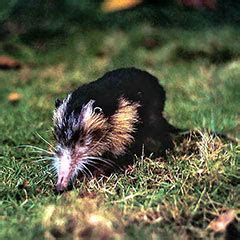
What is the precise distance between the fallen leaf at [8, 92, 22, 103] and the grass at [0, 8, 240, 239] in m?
0.06

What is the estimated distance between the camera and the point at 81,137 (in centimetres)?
454

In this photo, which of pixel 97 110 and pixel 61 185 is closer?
pixel 61 185

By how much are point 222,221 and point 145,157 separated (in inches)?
48.4

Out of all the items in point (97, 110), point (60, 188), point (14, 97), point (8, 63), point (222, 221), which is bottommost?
point (8, 63)

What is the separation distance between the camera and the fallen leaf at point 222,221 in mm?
3781

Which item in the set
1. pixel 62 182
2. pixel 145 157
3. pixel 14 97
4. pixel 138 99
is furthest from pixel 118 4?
pixel 62 182

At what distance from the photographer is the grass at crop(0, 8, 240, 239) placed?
3.90 meters

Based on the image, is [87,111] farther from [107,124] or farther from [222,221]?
[222,221]

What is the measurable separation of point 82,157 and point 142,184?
0.47 meters

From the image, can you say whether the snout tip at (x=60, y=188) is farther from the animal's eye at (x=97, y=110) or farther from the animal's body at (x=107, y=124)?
the animal's eye at (x=97, y=110)

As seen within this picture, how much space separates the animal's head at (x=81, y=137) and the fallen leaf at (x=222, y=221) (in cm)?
110

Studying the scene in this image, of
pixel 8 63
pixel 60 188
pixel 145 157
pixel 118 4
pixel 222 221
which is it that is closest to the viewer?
pixel 222 221

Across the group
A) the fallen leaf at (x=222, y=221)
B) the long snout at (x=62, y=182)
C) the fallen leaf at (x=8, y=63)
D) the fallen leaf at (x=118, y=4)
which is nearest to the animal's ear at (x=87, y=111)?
the long snout at (x=62, y=182)

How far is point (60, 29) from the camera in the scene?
8570 millimetres
